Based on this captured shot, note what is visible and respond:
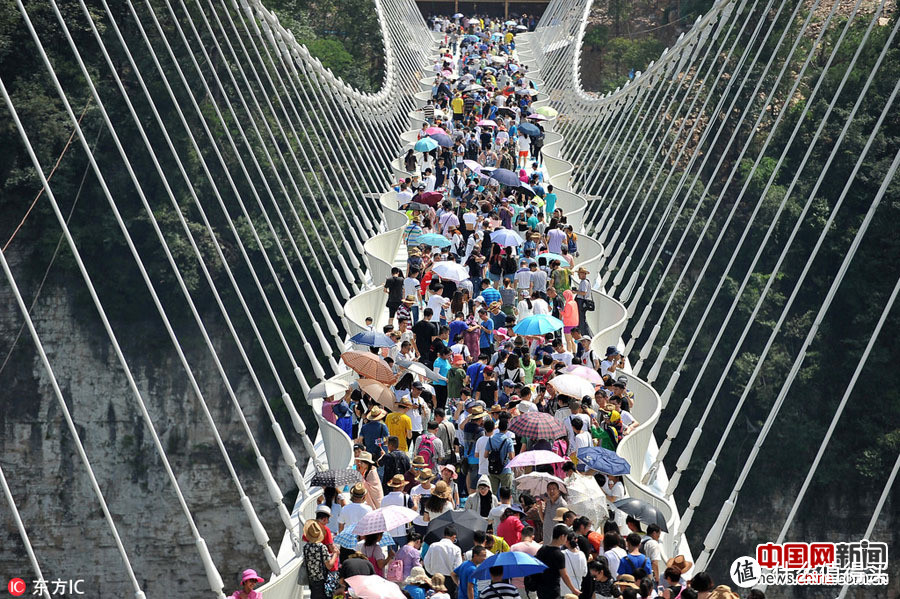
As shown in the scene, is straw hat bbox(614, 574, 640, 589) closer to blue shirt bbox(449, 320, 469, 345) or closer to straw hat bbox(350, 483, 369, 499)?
straw hat bbox(350, 483, 369, 499)

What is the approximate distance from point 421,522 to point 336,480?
90 centimetres

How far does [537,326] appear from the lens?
15859 millimetres

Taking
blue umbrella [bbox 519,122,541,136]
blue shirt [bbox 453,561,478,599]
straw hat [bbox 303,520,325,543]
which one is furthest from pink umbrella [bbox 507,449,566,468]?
blue umbrella [bbox 519,122,541,136]

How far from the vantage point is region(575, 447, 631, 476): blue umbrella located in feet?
37.7

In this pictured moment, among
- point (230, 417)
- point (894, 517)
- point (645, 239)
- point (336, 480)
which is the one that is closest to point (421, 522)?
point (336, 480)

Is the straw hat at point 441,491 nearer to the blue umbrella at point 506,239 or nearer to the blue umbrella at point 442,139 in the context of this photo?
the blue umbrella at point 506,239

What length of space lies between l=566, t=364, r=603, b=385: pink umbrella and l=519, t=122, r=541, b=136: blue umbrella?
752 inches

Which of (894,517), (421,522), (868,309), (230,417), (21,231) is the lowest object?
(230,417)

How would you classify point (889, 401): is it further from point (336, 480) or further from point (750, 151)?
point (336, 480)

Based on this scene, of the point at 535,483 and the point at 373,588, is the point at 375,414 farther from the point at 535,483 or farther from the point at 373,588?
the point at 373,588

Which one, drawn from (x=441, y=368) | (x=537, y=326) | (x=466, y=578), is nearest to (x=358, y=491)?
(x=466, y=578)

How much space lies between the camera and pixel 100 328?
50.5 metres

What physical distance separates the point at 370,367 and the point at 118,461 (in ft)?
124

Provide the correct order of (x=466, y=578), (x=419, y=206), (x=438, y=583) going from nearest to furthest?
1. (x=438, y=583)
2. (x=466, y=578)
3. (x=419, y=206)
